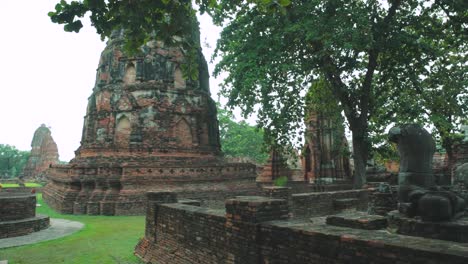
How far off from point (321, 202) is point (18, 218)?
9132 millimetres

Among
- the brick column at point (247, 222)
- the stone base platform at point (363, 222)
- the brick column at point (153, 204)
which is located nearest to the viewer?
the stone base platform at point (363, 222)

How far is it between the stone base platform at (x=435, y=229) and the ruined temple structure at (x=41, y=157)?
170 ft

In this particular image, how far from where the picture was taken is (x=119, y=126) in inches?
745

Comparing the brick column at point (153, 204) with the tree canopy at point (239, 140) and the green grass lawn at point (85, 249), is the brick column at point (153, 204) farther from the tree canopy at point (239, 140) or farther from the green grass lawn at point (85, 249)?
the tree canopy at point (239, 140)

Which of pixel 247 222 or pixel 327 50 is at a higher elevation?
pixel 327 50

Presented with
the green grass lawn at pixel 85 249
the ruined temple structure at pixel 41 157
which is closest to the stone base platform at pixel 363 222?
the green grass lawn at pixel 85 249

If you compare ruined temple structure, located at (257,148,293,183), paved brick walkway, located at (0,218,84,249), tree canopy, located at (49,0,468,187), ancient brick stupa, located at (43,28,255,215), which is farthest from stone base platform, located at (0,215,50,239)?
ruined temple structure, located at (257,148,293,183)

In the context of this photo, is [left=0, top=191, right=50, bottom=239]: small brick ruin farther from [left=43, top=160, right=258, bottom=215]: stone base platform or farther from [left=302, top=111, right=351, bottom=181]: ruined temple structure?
[left=302, top=111, right=351, bottom=181]: ruined temple structure

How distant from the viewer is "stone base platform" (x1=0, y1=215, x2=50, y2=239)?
977 centimetres

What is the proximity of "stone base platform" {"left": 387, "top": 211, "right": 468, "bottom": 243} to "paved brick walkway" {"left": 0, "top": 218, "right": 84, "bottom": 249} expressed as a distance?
8.54 metres

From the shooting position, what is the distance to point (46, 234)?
10078mm

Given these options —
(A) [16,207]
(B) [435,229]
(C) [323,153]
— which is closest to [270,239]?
(B) [435,229]

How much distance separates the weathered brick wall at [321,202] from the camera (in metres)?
10.7

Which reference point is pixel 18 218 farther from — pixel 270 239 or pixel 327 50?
pixel 327 50
